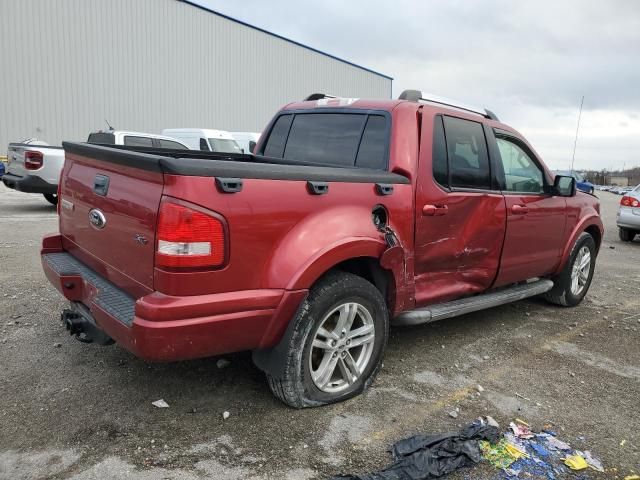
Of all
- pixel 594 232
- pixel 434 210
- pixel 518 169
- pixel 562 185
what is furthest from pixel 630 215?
pixel 434 210

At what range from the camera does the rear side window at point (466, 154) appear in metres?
3.85

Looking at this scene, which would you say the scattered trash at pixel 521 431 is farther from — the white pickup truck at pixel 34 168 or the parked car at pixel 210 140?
the parked car at pixel 210 140

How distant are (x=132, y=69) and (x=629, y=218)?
66.0ft

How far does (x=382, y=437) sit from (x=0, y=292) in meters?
4.06

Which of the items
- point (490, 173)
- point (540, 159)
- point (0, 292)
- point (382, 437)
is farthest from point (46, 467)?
point (540, 159)

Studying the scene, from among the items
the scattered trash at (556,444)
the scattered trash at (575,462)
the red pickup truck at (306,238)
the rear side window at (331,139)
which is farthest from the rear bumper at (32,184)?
the scattered trash at (575,462)

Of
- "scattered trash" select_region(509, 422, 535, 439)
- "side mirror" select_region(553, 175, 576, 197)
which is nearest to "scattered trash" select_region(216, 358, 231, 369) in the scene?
"scattered trash" select_region(509, 422, 535, 439)

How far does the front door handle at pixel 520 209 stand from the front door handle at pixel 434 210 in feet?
3.10

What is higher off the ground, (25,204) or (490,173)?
(490,173)

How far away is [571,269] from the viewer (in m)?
5.41

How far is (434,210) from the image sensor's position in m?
3.58

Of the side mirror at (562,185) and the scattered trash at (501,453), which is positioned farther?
the side mirror at (562,185)

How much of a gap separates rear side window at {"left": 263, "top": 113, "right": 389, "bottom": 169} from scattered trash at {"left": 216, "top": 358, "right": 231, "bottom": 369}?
1.57 m

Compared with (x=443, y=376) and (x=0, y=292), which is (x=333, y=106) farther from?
(x=0, y=292)
